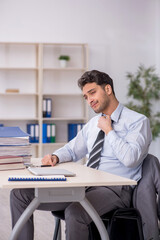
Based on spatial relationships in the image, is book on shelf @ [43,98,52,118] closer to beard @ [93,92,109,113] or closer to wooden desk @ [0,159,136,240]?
beard @ [93,92,109,113]

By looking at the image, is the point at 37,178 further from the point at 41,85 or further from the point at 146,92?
the point at 146,92

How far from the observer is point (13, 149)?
2064 mm

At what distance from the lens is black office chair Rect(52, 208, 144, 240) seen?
6.49 feet

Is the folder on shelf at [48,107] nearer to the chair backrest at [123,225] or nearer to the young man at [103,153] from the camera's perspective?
the young man at [103,153]

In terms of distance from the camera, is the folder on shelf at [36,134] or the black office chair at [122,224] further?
the folder on shelf at [36,134]

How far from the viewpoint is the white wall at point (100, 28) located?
634 centimetres

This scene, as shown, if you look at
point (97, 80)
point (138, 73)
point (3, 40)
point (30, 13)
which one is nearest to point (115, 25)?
point (138, 73)

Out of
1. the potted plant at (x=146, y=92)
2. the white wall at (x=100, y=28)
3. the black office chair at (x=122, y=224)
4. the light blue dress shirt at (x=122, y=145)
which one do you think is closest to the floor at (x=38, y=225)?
the light blue dress shirt at (x=122, y=145)

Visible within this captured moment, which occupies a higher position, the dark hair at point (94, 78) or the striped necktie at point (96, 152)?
the dark hair at point (94, 78)

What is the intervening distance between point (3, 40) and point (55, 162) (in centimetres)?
439

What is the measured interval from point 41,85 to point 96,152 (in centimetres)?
393

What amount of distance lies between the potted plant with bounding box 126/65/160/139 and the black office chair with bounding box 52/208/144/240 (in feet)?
14.1

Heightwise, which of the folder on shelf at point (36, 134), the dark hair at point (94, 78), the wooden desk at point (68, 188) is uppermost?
the dark hair at point (94, 78)

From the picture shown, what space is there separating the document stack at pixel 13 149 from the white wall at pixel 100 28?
4486mm
